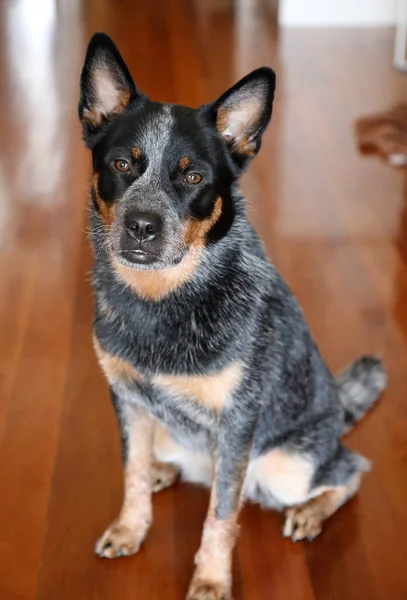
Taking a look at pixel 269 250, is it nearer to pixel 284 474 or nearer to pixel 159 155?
pixel 284 474

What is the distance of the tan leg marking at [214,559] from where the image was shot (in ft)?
6.22

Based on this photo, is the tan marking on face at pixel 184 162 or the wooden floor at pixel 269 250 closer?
the tan marking on face at pixel 184 162

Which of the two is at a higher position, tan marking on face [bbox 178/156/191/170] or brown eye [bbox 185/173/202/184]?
tan marking on face [bbox 178/156/191/170]

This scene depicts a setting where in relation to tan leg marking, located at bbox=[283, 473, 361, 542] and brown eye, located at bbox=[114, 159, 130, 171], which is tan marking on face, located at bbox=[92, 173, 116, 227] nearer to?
brown eye, located at bbox=[114, 159, 130, 171]

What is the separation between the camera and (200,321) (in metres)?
1.87

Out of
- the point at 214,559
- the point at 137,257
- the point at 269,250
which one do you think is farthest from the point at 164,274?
the point at 269,250

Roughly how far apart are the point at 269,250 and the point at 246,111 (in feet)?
5.36

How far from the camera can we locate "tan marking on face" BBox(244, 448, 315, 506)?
2037 millimetres

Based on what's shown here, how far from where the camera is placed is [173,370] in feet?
5.98

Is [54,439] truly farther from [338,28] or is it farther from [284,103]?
[338,28]

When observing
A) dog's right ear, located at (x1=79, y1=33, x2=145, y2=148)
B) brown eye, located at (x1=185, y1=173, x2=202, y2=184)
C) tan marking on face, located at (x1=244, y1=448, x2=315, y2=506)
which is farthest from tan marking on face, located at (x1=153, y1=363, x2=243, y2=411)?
dog's right ear, located at (x1=79, y1=33, x2=145, y2=148)

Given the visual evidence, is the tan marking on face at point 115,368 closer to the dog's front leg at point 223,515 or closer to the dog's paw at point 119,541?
the dog's front leg at point 223,515

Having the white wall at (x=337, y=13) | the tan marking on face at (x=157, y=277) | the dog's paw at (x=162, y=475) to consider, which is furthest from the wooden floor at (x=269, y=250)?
the tan marking on face at (x=157, y=277)

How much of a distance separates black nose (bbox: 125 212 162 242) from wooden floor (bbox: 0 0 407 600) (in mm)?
823
